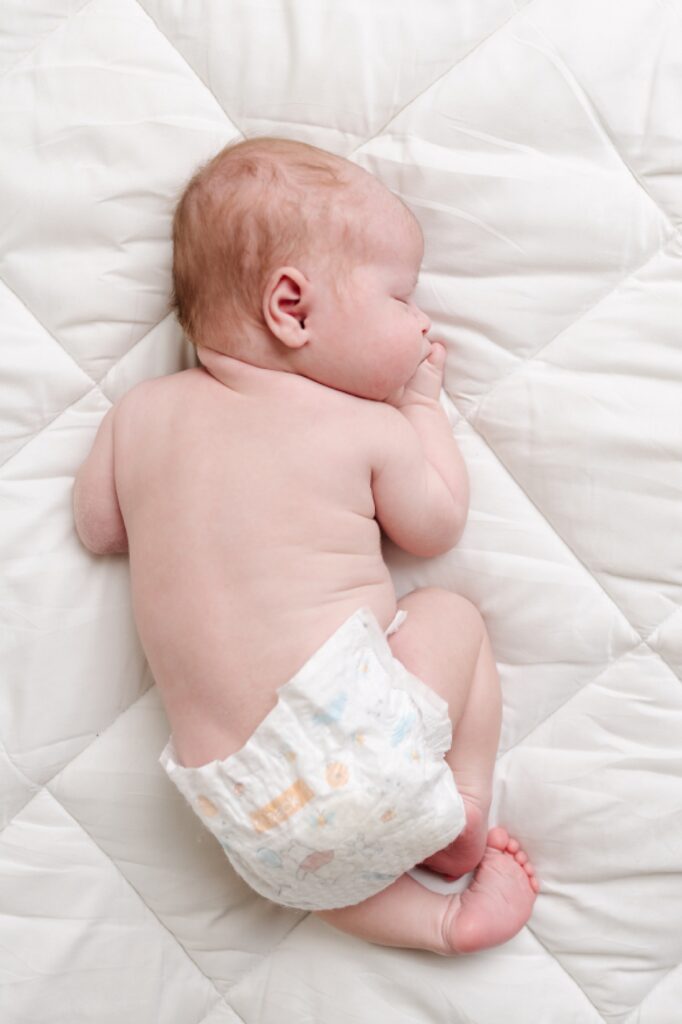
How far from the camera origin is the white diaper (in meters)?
1.12

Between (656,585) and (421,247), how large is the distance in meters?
0.44

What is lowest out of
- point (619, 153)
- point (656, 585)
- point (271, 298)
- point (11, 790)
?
point (11, 790)

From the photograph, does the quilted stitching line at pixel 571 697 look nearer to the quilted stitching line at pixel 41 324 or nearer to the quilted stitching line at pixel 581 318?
the quilted stitching line at pixel 581 318

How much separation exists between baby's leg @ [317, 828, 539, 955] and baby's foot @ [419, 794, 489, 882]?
0.07 ft

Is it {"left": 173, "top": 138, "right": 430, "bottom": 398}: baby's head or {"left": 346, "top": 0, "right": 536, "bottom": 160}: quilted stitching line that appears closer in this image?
{"left": 173, "top": 138, "right": 430, "bottom": 398}: baby's head

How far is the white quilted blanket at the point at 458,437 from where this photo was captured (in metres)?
1.27

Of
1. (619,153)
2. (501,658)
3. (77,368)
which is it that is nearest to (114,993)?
(501,658)

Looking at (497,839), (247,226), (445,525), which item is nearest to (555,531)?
(445,525)

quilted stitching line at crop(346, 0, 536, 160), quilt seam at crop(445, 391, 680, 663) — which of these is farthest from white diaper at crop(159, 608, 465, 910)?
quilted stitching line at crop(346, 0, 536, 160)

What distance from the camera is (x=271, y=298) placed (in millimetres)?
1185

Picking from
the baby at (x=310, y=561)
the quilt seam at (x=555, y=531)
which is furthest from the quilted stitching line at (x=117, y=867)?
the quilt seam at (x=555, y=531)

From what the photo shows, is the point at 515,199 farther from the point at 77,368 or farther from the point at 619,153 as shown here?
the point at 77,368

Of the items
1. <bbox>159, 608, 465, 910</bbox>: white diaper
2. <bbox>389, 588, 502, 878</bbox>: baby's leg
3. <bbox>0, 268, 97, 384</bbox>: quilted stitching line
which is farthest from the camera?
<bbox>0, 268, 97, 384</bbox>: quilted stitching line

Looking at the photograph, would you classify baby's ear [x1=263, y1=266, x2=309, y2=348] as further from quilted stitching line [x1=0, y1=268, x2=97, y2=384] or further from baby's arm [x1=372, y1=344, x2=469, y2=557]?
quilted stitching line [x1=0, y1=268, x2=97, y2=384]
